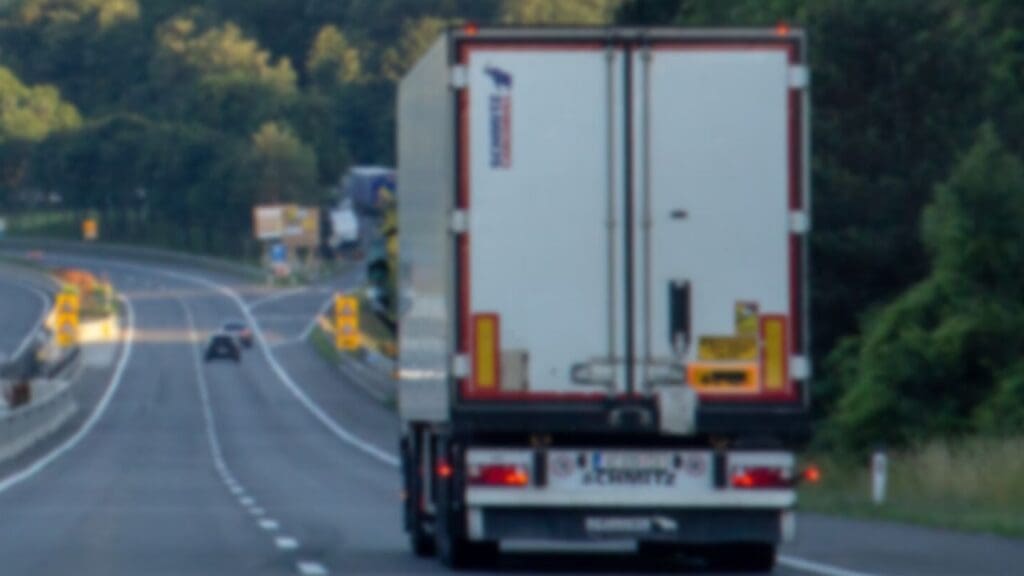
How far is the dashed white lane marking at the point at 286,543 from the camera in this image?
67.9ft

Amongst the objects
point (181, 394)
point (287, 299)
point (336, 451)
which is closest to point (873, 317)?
point (336, 451)

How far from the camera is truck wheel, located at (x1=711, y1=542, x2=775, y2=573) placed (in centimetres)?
1750

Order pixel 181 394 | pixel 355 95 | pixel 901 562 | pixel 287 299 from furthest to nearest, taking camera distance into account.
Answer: pixel 355 95 → pixel 287 299 → pixel 181 394 → pixel 901 562

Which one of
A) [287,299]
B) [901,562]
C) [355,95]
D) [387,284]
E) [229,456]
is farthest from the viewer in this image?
[355,95]

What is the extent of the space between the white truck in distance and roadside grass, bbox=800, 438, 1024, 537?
5.18 metres

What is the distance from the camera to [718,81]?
53.9ft

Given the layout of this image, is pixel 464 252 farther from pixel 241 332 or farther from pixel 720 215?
pixel 241 332

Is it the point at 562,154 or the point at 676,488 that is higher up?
the point at 562,154

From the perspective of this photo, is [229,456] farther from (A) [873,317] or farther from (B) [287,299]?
(B) [287,299]

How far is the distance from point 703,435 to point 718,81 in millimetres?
2145

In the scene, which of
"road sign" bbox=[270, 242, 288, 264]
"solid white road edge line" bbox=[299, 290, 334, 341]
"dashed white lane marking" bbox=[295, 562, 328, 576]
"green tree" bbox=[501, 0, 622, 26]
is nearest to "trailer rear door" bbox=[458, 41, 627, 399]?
"dashed white lane marking" bbox=[295, 562, 328, 576]

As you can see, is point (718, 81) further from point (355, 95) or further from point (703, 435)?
point (355, 95)

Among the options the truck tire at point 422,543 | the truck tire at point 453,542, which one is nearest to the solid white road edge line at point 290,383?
the truck tire at point 422,543

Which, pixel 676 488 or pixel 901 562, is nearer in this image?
pixel 676 488
